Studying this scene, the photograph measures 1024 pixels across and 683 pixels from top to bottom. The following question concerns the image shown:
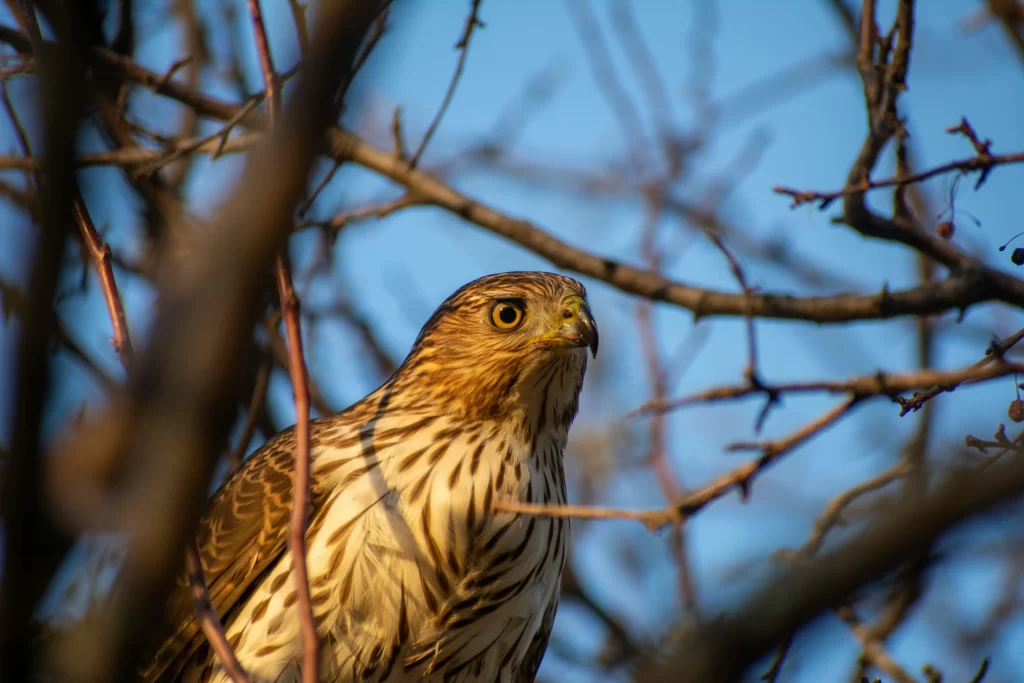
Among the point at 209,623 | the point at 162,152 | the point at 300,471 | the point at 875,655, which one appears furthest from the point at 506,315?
the point at 209,623

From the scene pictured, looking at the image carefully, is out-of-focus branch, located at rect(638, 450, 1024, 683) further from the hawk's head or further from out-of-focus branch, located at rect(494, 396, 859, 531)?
the hawk's head

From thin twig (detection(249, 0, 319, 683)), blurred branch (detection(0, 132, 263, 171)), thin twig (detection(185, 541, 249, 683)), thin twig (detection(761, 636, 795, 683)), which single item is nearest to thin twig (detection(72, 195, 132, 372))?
thin twig (detection(249, 0, 319, 683))

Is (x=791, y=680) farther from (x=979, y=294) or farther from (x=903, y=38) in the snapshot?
(x=903, y=38)

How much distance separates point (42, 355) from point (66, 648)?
1.66 feet

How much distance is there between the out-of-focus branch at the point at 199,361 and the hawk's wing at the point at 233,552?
1975 millimetres

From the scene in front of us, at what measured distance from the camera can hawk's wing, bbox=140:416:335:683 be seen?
12.1 ft

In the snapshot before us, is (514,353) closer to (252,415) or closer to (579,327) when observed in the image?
(579,327)

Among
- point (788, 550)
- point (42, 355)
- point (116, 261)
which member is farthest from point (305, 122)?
point (116, 261)

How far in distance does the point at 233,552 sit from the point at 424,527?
67cm

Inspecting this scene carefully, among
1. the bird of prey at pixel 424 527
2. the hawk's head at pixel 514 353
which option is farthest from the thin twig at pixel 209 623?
the hawk's head at pixel 514 353

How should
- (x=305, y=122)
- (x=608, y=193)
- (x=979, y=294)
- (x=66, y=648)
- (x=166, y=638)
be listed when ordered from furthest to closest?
(x=608, y=193) → (x=166, y=638) → (x=979, y=294) → (x=66, y=648) → (x=305, y=122)

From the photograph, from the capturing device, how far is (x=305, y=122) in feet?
5.46

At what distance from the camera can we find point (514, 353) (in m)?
4.21

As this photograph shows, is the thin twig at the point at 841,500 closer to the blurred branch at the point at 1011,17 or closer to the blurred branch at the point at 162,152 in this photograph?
the blurred branch at the point at 1011,17
